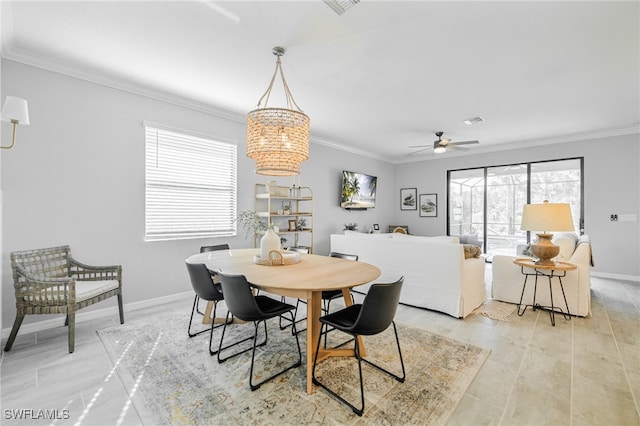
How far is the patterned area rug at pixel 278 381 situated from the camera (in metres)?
1.67

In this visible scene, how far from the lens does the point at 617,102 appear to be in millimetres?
3844

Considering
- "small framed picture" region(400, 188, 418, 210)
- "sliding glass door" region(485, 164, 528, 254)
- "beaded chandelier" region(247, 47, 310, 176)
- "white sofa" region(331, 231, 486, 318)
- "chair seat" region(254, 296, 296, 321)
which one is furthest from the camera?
"small framed picture" region(400, 188, 418, 210)

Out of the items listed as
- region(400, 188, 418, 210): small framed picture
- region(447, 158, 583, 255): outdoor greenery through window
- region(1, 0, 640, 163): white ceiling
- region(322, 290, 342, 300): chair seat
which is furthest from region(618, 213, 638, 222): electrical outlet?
region(322, 290, 342, 300): chair seat

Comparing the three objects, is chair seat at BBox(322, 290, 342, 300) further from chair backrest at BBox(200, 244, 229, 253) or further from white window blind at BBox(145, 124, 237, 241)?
white window blind at BBox(145, 124, 237, 241)

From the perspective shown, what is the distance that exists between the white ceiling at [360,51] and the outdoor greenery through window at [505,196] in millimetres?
1687

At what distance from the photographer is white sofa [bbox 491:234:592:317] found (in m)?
3.22

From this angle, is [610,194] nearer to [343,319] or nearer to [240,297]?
[343,319]

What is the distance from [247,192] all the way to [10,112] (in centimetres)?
267

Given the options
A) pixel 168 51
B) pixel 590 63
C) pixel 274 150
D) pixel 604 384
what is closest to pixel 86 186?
pixel 168 51

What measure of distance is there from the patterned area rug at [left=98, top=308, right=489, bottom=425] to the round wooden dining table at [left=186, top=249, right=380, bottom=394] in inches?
7.7

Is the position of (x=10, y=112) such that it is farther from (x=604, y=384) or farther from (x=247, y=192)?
(x=604, y=384)

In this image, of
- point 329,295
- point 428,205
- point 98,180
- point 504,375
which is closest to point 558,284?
point 504,375

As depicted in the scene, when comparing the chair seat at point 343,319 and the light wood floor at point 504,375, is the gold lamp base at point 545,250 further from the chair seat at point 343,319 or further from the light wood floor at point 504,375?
the chair seat at point 343,319

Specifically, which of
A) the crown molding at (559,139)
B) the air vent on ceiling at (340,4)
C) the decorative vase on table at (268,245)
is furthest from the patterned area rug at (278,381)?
the crown molding at (559,139)
